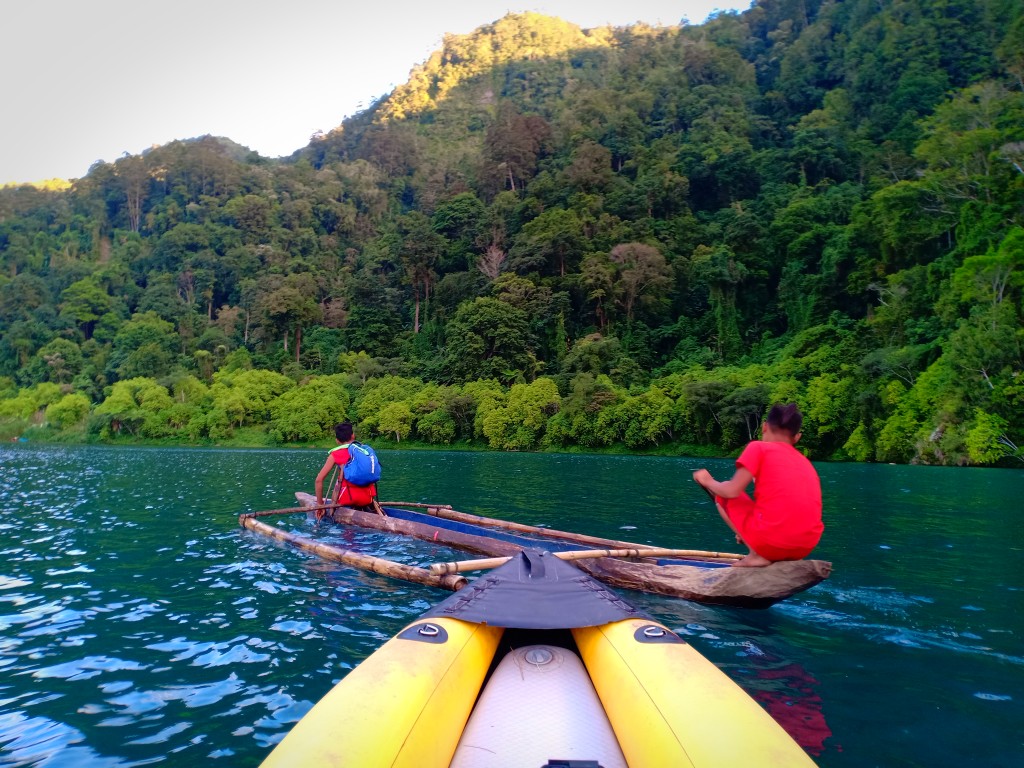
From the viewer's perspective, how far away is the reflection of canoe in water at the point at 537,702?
2.65m

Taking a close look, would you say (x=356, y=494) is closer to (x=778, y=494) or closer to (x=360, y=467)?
(x=360, y=467)

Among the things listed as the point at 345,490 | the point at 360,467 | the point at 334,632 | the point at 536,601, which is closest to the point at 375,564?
the point at 334,632

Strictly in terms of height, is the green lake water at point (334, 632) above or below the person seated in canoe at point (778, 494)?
below

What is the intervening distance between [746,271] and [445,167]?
175ft

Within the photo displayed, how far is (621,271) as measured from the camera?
54.4 metres

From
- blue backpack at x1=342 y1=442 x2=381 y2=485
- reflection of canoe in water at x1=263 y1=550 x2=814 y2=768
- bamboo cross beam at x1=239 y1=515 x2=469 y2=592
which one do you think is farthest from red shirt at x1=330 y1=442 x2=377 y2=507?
reflection of canoe in water at x1=263 y1=550 x2=814 y2=768

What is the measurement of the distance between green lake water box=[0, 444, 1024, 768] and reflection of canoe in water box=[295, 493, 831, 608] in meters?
0.23

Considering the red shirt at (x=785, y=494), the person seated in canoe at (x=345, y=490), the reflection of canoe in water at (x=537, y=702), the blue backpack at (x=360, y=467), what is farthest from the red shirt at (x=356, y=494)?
the red shirt at (x=785, y=494)

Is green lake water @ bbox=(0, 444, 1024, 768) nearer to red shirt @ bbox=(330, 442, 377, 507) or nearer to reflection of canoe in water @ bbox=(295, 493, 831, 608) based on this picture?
reflection of canoe in water @ bbox=(295, 493, 831, 608)

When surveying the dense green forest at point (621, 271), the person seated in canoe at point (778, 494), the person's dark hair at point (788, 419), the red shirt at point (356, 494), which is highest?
the dense green forest at point (621, 271)

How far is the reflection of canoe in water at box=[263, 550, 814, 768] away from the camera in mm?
2654

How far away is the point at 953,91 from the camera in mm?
52406

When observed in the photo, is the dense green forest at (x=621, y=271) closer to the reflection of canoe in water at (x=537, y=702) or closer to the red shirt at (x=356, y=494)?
the red shirt at (x=356, y=494)

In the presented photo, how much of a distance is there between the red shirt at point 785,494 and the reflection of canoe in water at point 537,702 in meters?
1.93
